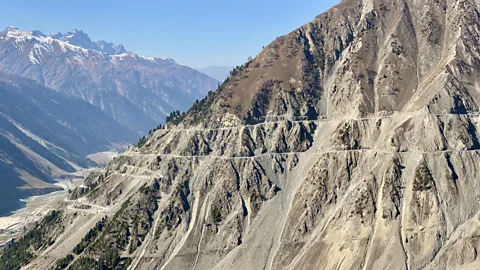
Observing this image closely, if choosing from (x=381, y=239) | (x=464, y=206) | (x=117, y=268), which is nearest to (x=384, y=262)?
(x=381, y=239)

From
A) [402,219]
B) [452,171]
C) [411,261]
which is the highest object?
[452,171]

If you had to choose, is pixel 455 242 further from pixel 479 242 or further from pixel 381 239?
pixel 381 239

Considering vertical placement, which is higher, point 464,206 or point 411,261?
point 464,206

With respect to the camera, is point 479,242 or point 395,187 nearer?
point 479,242

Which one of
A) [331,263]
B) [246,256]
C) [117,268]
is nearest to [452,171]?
[331,263]

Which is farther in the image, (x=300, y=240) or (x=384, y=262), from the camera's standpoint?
(x=300, y=240)

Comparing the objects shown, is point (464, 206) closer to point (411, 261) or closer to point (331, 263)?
point (411, 261)

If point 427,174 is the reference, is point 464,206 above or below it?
below

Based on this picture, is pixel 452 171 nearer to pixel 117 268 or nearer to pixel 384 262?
pixel 384 262
